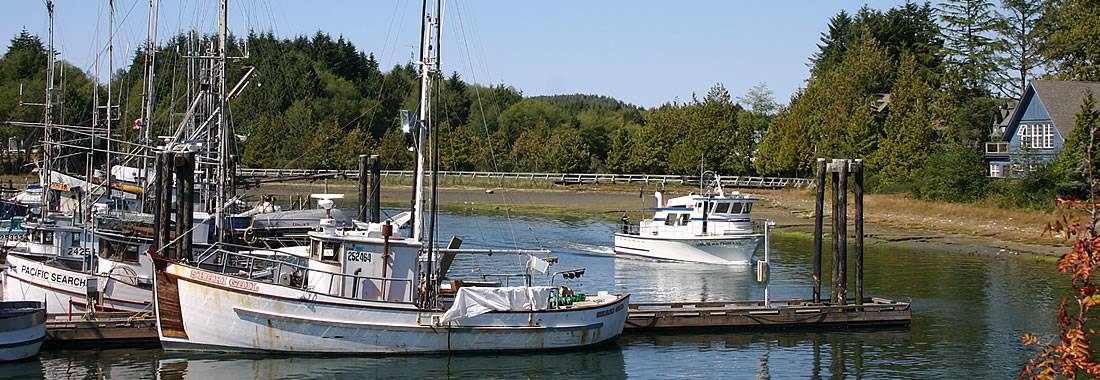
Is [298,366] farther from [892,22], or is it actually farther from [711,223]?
[892,22]

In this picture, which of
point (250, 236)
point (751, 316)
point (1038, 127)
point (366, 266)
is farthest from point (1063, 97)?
point (366, 266)

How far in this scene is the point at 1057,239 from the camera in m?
60.4

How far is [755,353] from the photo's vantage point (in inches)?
1264

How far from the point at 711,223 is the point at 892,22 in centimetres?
7422

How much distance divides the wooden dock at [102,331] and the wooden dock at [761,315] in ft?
43.6

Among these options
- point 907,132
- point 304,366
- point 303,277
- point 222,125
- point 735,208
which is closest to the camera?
point 304,366

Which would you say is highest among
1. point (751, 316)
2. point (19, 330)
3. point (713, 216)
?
point (713, 216)

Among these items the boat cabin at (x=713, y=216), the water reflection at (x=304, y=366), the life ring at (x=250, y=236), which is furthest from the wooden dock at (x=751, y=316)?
the boat cabin at (x=713, y=216)

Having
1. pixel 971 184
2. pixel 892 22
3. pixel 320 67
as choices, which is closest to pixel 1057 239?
pixel 971 184

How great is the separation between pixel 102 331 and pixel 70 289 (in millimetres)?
3955

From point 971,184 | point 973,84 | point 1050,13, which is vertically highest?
point 1050,13

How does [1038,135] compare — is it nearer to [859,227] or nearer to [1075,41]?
[1075,41]

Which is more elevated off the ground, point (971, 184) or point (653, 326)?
point (971, 184)

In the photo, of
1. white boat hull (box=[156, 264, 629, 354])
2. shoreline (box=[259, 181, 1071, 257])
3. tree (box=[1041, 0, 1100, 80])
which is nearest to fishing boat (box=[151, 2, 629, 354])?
white boat hull (box=[156, 264, 629, 354])
